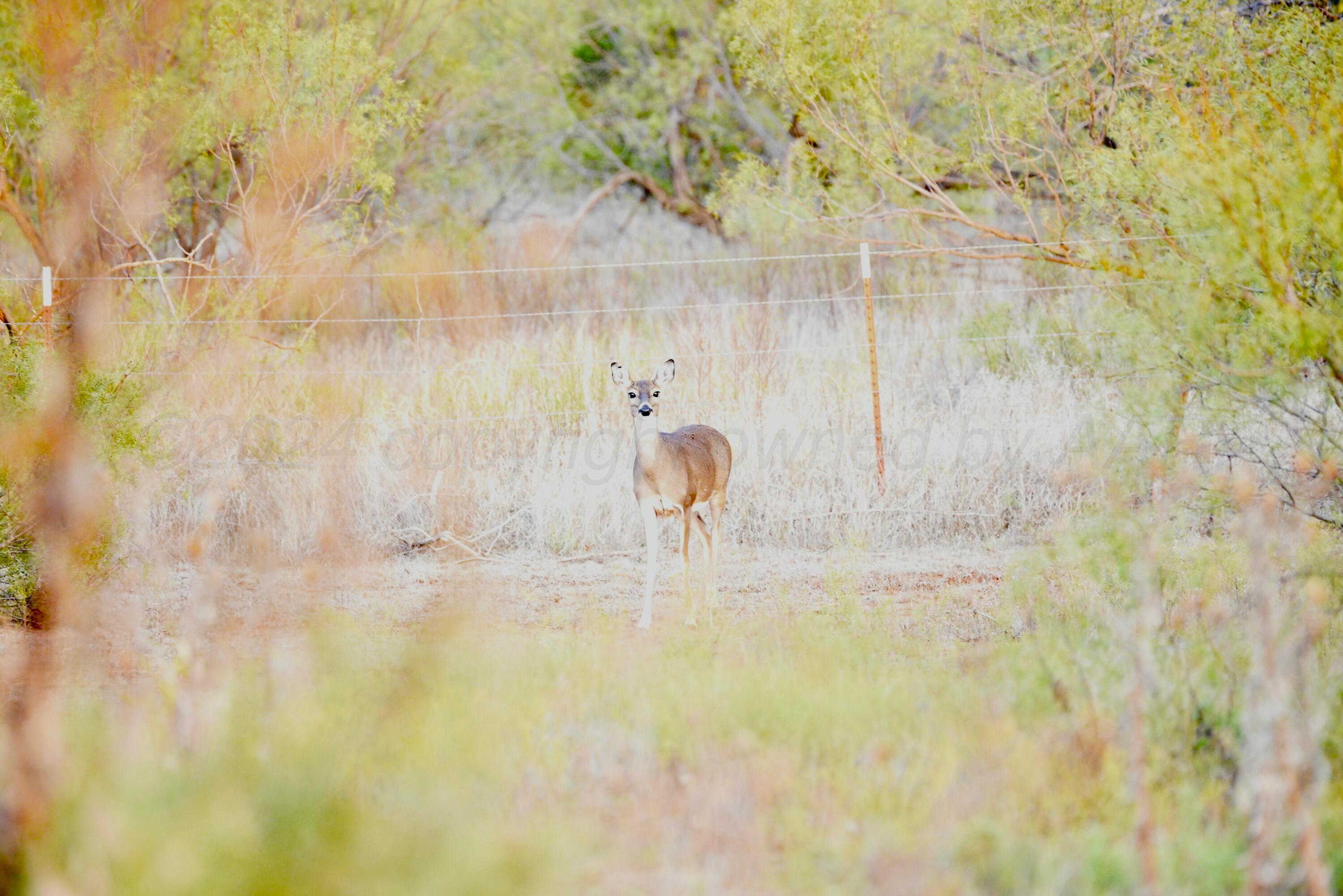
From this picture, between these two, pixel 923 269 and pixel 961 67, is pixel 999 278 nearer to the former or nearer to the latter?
pixel 923 269

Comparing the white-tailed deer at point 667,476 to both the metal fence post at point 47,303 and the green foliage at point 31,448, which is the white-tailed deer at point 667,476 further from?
the metal fence post at point 47,303

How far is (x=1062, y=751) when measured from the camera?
4074 mm

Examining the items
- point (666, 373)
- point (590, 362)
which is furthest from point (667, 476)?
point (590, 362)

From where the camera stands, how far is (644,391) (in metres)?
6.80

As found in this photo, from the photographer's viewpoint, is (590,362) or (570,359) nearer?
(590,362)

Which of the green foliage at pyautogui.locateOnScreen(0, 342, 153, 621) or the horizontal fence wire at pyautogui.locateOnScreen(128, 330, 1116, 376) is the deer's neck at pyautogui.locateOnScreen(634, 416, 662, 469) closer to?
the green foliage at pyautogui.locateOnScreen(0, 342, 153, 621)

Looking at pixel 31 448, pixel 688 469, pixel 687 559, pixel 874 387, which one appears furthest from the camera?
pixel 874 387

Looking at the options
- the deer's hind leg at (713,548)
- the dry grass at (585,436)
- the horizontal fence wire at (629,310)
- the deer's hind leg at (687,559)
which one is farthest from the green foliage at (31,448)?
the deer's hind leg at (713,548)

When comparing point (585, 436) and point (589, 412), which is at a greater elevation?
point (589, 412)

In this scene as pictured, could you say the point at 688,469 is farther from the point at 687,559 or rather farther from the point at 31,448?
the point at 31,448

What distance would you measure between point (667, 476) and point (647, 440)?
213mm

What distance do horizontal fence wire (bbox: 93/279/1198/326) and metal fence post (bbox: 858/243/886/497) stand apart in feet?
0.67

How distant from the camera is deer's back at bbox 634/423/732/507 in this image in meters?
6.68

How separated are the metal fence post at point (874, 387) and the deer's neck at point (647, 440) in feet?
8.89
